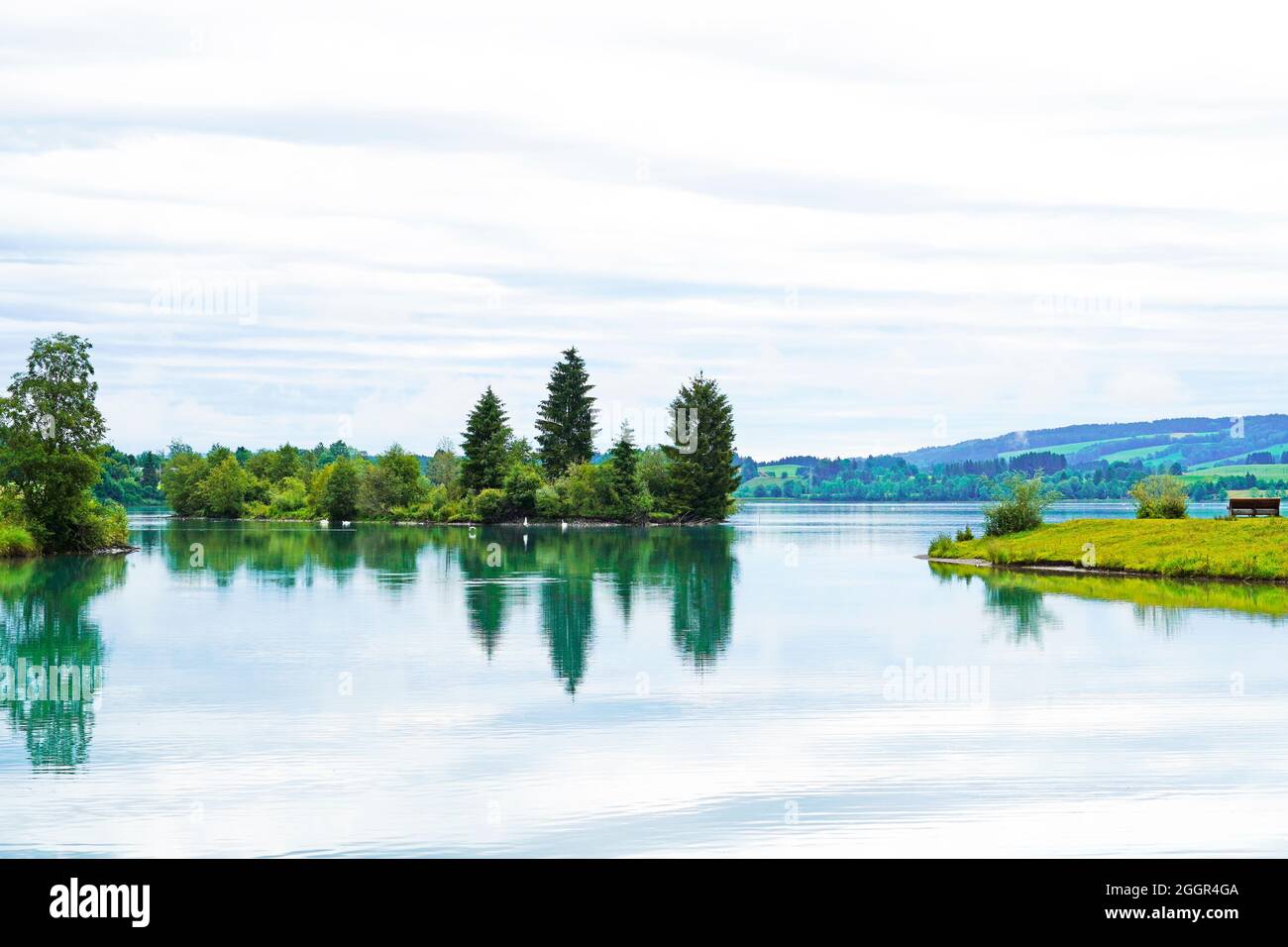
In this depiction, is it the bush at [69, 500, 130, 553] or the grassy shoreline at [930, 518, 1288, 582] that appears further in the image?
the bush at [69, 500, 130, 553]

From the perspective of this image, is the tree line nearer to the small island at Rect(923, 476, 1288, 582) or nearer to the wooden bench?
the small island at Rect(923, 476, 1288, 582)

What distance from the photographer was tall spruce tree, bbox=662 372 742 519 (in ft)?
377

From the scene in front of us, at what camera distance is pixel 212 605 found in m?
37.2

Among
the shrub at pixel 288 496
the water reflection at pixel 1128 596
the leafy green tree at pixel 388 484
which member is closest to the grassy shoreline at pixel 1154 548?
the water reflection at pixel 1128 596

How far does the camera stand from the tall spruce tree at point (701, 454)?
115 meters

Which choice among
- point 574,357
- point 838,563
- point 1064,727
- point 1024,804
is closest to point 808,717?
point 1064,727

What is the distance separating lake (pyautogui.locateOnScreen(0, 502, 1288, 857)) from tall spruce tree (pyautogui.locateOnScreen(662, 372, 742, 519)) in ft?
249

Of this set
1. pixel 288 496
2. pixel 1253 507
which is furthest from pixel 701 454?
pixel 1253 507

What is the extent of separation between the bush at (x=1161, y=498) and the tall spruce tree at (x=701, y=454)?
183 feet

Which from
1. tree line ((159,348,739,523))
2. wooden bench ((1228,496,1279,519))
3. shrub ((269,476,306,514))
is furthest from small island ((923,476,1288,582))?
shrub ((269,476,306,514))

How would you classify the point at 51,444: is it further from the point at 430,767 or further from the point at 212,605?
the point at 430,767
